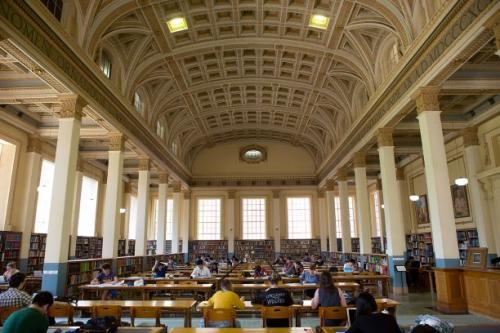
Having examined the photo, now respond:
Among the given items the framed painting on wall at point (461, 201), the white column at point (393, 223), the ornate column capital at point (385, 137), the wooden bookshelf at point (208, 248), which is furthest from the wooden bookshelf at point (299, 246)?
the ornate column capital at point (385, 137)

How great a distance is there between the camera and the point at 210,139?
23.7 meters

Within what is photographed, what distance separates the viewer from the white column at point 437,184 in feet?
26.8

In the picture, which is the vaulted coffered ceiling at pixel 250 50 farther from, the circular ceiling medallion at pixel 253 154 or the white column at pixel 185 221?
the white column at pixel 185 221

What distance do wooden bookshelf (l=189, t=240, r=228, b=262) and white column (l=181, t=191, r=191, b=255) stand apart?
0.48 meters

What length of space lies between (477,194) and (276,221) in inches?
512

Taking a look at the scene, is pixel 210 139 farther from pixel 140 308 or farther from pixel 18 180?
pixel 140 308

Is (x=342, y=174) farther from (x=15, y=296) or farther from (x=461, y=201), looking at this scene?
(x=15, y=296)

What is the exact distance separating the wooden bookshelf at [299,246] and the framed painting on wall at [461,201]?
10.1m

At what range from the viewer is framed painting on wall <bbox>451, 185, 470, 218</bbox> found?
13727mm

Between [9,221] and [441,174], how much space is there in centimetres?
1314

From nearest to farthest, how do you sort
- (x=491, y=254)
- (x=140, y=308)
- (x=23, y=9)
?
(x=140, y=308) → (x=23, y=9) → (x=491, y=254)

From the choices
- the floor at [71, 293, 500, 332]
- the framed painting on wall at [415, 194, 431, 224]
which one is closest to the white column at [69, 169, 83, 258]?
the floor at [71, 293, 500, 332]

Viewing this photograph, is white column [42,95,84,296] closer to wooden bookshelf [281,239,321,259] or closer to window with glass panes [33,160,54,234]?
window with glass panes [33,160,54,234]

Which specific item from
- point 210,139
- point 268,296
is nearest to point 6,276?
point 268,296
